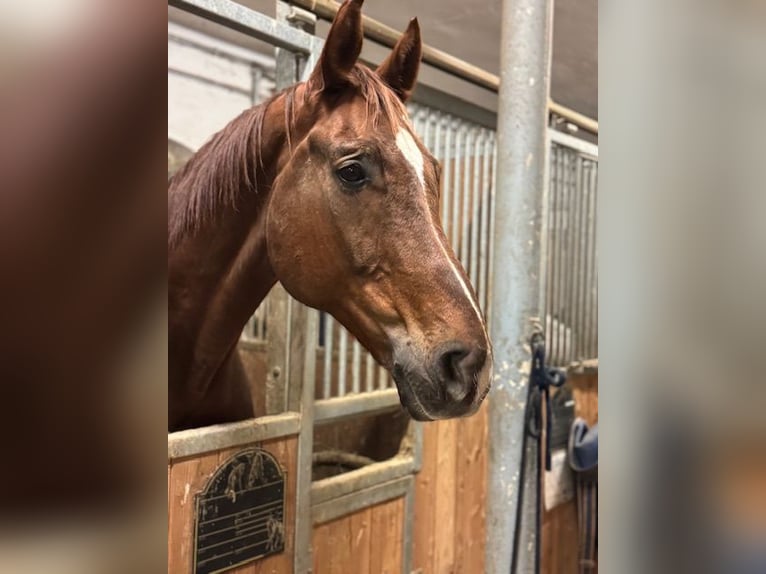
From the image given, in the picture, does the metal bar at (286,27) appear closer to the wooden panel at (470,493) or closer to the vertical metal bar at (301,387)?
the vertical metal bar at (301,387)

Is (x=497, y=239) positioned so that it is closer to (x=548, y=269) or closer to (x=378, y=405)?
(x=378, y=405)

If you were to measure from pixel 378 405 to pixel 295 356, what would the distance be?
28cm

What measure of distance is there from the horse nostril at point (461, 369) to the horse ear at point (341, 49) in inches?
14.1

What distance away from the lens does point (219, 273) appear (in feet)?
2.85

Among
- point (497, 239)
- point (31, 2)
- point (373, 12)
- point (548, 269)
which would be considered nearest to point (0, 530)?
point (31, 2)

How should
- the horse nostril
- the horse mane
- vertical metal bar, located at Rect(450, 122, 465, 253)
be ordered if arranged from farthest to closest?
vertical metal bar, located at Rect(450, 122, 465, 253) → the horse mane → the horse nostril

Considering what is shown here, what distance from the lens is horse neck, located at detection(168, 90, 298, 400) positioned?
2.64 feet

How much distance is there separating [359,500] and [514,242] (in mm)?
603

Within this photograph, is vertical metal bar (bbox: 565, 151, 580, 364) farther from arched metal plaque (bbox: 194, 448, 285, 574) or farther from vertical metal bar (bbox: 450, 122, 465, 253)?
arched metal plaque (bbox: 194, 448, 285, 574)

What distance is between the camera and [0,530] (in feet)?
0.73

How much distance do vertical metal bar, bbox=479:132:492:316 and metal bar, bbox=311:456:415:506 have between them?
1.59ft

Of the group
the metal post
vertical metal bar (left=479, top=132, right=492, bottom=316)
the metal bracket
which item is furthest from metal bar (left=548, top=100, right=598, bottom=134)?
the metal bracket

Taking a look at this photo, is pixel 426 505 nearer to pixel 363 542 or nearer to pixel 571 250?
pixel 363 542

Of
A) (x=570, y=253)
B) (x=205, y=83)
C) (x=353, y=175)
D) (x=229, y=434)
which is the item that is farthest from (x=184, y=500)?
(x=205, y=83)
